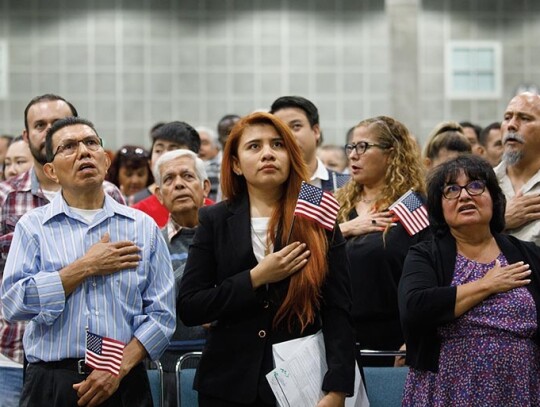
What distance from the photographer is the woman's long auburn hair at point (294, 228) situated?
3.98 meters

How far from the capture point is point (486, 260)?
14.3ft

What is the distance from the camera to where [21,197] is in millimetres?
5172

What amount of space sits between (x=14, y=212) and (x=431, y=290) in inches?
83.9

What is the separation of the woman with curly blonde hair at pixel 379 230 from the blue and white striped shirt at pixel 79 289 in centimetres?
114

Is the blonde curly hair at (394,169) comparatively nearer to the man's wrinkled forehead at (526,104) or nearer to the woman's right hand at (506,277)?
the man's wrinkled forehead at (526,104)

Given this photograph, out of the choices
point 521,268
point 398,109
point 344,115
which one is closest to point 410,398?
point 521,268

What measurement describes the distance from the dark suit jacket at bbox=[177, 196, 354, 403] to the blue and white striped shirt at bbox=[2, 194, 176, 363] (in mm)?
236

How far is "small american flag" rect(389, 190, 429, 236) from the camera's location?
5.13 metres

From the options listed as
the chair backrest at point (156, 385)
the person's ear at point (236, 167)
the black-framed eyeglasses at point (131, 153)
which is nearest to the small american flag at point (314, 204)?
the person's ear at point (236, 167)

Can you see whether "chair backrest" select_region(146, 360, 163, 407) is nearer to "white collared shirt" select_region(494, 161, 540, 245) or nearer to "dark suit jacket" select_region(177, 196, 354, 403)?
"dark suit jacket" select_region(177, 196, 354, 403)

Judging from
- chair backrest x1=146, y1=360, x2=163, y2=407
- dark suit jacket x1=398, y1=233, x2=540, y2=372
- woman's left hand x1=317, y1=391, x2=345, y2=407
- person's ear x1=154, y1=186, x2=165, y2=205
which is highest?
person's ear x1=154, y1=186, x2=165, y2=205

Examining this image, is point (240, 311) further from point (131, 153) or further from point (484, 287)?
point (131, 153)

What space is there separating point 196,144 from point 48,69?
7874 mm

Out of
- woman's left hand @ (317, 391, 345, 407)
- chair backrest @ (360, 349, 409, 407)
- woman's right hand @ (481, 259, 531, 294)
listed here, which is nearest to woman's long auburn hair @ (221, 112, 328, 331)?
woman's left hand @ (317, 391, 345, 407)
